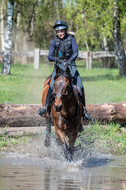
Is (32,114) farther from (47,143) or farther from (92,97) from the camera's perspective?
(92,97)

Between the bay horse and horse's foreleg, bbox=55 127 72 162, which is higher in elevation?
the bay horse

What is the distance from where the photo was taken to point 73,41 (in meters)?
9.41

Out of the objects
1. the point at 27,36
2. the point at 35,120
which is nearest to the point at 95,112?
the point at 35,120

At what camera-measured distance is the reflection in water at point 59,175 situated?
6.04 meters

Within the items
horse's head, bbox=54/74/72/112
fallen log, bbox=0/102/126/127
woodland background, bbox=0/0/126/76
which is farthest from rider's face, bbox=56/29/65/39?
woodland background, bbox=0/0/126/76

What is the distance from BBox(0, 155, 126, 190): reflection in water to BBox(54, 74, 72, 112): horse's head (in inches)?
44.8

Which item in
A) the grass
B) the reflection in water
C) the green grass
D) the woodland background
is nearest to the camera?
the reflection in water

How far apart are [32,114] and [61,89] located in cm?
382

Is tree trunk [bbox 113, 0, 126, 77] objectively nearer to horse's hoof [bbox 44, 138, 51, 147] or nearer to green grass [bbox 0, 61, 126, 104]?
green grass [bbox 0, 61, 126, 104]

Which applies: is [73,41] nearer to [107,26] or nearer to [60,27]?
[60,27]

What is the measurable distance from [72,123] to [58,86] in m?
1.22

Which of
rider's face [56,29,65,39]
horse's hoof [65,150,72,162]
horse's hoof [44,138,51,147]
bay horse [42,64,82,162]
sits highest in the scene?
rider's face [56,29,65,39]

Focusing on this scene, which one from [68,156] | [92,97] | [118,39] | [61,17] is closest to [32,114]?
[68,156]

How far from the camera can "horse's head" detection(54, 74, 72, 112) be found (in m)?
7.67
